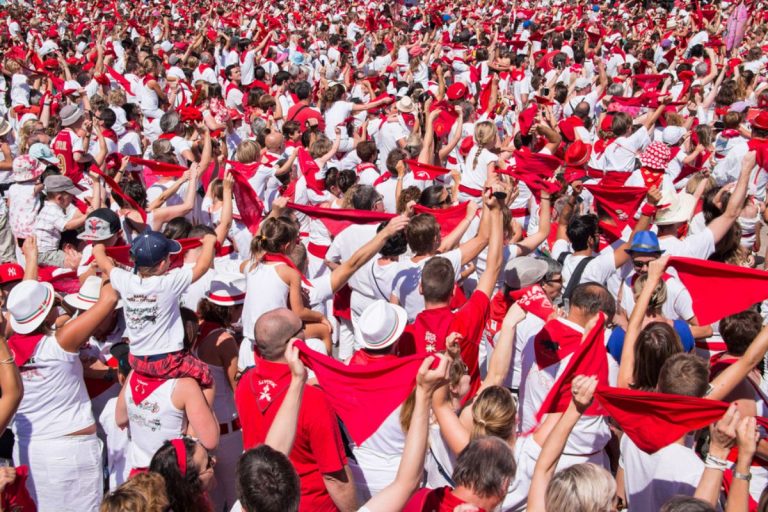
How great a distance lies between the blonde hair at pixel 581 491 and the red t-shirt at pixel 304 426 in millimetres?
1085

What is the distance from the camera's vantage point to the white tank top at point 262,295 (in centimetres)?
507

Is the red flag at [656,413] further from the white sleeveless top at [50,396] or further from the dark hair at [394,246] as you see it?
the white sleeveless top at [50,396]

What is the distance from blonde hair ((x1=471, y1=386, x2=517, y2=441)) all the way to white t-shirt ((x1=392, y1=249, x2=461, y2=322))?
1.89 meters

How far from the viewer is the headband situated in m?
3.34

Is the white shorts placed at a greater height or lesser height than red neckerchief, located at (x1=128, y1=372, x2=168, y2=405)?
lesser

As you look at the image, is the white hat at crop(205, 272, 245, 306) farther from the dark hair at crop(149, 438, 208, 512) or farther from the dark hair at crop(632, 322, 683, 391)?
the dark hair at crop(632, 322, 683, 391)

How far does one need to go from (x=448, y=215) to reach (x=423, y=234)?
105cm

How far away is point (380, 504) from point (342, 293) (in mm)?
3531


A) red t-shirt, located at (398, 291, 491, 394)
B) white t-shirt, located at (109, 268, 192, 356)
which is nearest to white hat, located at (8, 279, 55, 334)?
white t-shirt, located at (109, 268, 192, 356)

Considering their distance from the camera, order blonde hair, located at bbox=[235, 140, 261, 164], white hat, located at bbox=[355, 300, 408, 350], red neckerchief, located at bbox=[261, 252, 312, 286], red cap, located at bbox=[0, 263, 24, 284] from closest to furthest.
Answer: white hat, located at bbox=[355, 300, 408, 350], red neckerchief, located at bbox=[261, 252, 312, 286], red cap, located at bbox=[0, 263, 24, 284], blonde hair, located at bbox=[235, 140, 261, 164]

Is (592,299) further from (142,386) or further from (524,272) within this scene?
(142,386)

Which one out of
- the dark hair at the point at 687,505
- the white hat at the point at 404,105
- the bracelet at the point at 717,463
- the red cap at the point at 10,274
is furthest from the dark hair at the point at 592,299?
the white hat at the point at 404,105

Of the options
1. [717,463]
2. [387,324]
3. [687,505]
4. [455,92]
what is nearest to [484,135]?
[455,92]

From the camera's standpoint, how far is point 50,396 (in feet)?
14.5
